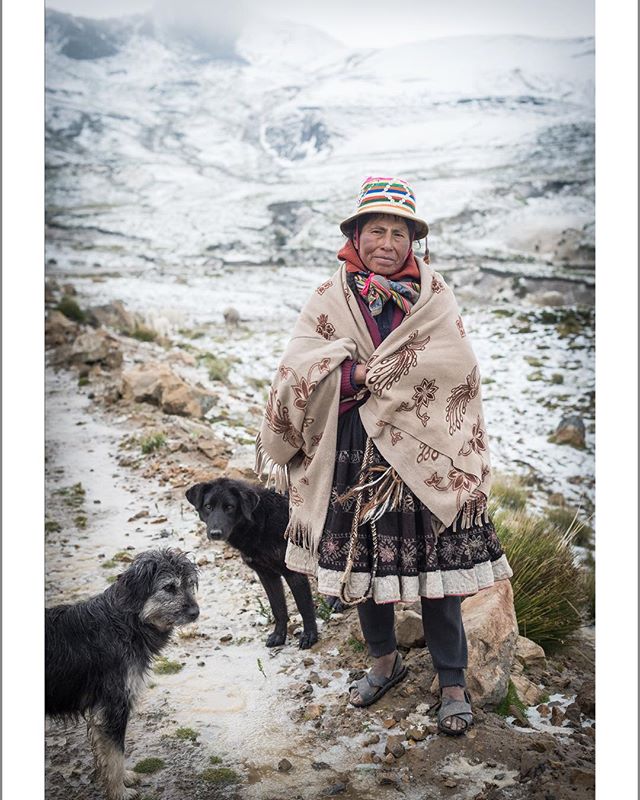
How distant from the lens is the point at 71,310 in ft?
10.2

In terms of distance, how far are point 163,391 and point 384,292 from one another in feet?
4.32

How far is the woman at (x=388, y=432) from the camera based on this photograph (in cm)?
217

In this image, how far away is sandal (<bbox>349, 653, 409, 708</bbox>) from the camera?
246 cm

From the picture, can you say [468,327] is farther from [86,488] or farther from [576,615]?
[86,488]

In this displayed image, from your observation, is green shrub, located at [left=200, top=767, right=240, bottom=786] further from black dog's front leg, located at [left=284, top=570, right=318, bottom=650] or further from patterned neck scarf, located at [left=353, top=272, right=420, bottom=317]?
patterned neck scarf, located at [left=353, top=272, right=420, bottom=317]

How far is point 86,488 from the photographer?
9.16 ft

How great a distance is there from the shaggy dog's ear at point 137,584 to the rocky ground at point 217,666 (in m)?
0.40

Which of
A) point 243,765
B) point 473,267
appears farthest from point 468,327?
point 243,765

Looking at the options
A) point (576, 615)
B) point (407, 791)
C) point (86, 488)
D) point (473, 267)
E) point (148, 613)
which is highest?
point (473, 267)

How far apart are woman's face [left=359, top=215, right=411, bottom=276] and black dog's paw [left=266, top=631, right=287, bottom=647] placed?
1.38 meters

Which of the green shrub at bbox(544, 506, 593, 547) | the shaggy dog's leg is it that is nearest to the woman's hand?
the shaggy dog's leg

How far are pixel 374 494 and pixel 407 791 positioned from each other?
3.00ft
